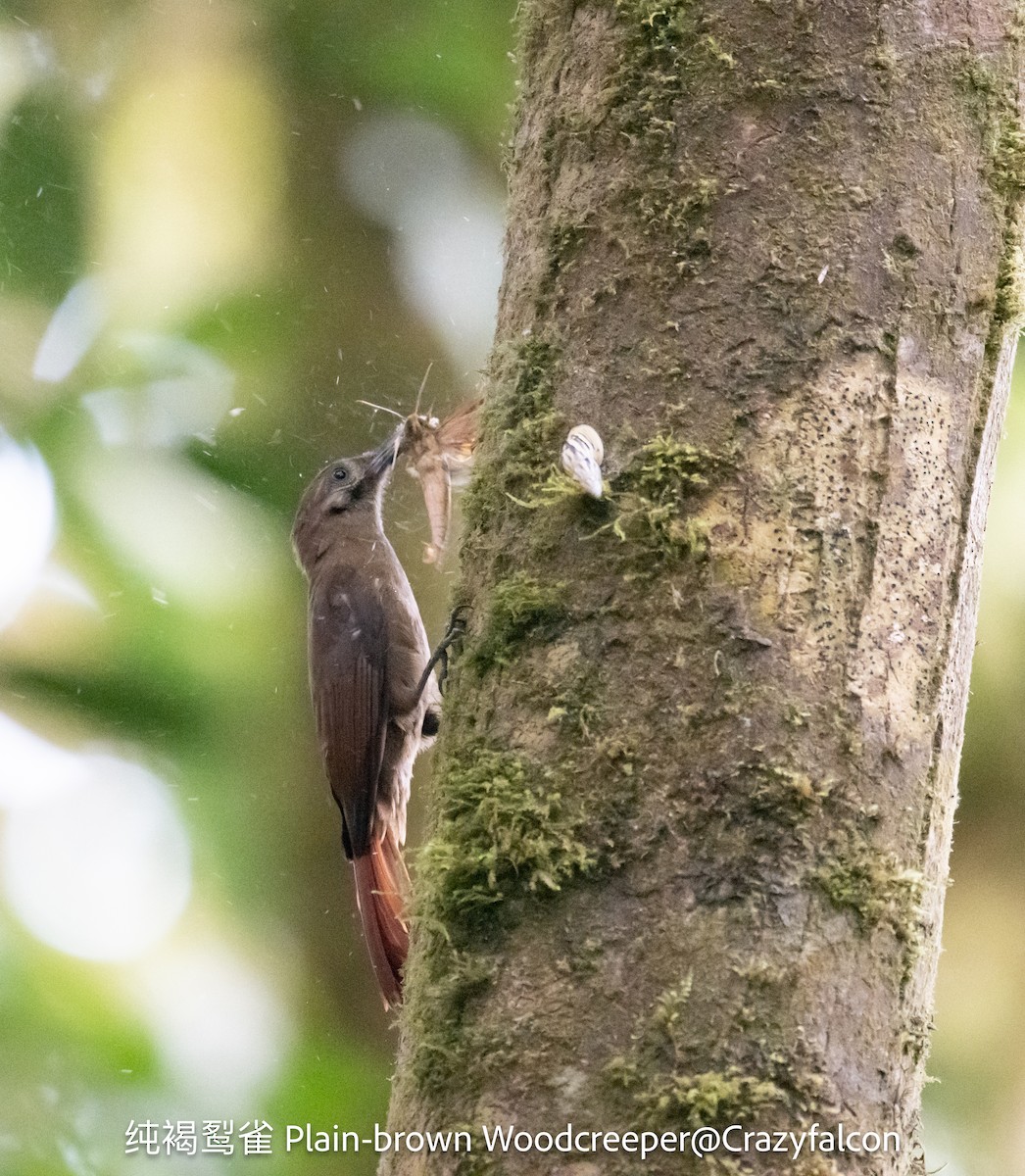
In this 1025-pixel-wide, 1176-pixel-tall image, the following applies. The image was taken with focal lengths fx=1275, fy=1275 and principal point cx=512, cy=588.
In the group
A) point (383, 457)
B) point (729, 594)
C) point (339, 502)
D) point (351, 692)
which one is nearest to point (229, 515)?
point (339, 502)

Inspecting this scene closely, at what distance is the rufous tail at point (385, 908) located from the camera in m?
2.75

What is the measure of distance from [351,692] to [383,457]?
0.74 metres

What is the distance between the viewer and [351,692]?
3.40 meters

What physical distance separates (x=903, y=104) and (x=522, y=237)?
522mm

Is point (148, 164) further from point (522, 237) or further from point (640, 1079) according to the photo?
point (640, 1079)

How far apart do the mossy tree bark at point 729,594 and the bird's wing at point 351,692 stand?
1.69 metres

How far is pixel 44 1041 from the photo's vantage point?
11.1ft

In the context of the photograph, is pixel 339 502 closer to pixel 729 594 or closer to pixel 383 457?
pixel 383 457

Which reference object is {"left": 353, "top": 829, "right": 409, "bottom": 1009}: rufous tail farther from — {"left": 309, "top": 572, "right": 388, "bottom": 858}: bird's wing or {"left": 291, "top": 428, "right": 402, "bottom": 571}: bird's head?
{"left": 291, "top": 428, "right": 402, "bottom": 571}: bird's head

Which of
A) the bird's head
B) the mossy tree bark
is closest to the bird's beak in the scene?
the bird's head

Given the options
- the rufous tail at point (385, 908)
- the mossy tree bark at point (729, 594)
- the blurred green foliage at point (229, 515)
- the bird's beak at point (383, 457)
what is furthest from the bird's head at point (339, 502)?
the mossy tree bark at point (729, 594)

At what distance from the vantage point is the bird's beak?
354 cm

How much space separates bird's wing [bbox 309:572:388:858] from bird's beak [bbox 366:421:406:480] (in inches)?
14.1

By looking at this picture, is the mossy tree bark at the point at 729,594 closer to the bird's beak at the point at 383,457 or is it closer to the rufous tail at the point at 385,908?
the rufous tail at the point at 385,908
